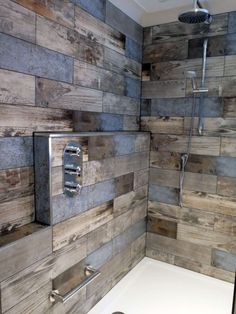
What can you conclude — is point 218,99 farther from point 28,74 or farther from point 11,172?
point 11,172

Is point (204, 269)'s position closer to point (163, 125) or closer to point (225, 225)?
point (225, 225)

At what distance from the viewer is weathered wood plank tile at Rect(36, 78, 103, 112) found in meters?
1.50

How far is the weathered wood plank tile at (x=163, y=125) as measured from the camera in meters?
2.39

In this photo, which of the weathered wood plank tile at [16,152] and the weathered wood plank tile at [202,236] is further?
the weathered wood plank tile at [202,236]

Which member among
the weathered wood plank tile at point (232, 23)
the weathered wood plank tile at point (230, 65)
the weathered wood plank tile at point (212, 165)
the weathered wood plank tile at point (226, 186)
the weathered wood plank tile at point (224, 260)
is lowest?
the weathered wood plank tile at point (224, 260)

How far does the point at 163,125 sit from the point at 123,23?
3.21 ft

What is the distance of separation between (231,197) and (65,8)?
6.41 feet

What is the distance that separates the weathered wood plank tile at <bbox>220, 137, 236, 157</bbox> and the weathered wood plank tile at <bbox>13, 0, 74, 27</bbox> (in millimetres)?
1529

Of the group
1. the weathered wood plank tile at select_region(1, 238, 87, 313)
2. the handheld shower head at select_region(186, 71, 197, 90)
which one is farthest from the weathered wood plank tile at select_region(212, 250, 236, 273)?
the handheld shower head at select_region(186, 71, 197, 90)

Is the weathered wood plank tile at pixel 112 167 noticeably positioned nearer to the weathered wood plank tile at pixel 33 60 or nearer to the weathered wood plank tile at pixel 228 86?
the weathered wood plank tile at pixel 33 60

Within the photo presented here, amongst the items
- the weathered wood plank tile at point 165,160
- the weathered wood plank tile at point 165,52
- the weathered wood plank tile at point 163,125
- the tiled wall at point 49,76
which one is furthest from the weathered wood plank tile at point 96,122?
the weathered wood plank tile at point 165,52

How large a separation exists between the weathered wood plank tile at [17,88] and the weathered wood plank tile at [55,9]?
0.38 meters

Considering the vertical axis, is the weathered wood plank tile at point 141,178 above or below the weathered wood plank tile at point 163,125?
below

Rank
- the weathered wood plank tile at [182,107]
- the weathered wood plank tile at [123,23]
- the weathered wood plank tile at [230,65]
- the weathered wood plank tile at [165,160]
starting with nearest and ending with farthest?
the weathered wood plank tile at [123,23]
the weathered wood plank tile at [230,65]
the weathered wood plank tile at [182,107]
the weathered wood plank tile at [165,160]
